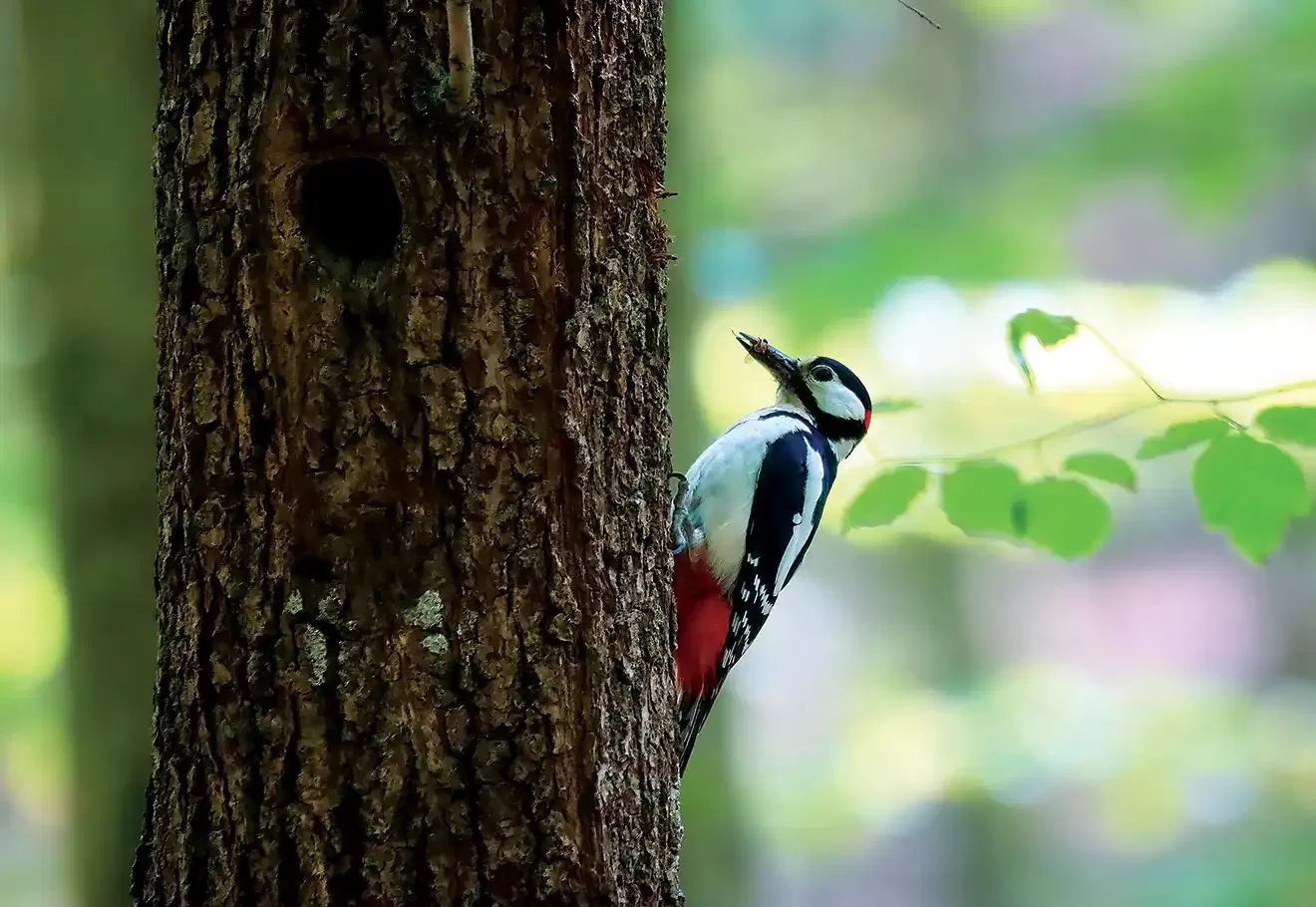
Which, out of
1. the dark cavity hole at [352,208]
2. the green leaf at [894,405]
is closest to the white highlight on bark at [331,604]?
the dark cavity hole at [352,208]

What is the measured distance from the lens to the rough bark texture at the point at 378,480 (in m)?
1.00

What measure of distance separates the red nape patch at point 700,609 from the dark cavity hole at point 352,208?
1.10 metres

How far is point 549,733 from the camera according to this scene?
1.03 m

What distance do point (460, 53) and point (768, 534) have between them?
137 cm

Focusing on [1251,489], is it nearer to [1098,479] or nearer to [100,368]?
[1098,479]

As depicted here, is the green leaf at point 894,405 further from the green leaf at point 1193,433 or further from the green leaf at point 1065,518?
the green leaf at point 1193,433

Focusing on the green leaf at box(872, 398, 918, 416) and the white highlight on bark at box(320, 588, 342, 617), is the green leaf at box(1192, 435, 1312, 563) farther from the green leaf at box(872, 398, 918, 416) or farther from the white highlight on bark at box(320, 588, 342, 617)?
the white highlight on bark at box(320, 588, 342, 617)

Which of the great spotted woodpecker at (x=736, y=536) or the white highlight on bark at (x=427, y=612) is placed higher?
the great spotted woodpecker at (x=736, y=536)

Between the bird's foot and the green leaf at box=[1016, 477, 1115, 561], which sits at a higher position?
the bird's foot

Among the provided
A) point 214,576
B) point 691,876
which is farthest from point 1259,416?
point 691,876

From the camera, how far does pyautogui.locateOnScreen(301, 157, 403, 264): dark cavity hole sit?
1.04 metres

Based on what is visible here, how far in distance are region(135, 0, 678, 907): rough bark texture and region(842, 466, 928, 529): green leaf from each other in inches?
19.3

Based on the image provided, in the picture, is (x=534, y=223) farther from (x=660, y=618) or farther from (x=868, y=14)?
(x=868, y=14)

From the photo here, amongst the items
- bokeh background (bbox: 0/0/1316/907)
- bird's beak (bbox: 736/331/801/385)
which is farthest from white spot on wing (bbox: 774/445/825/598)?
bokeh background (bbox: 0/0/1316/907)
